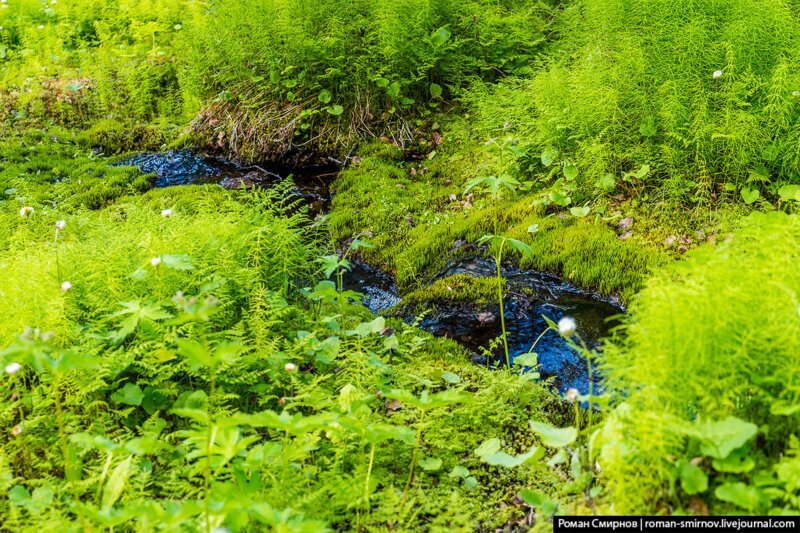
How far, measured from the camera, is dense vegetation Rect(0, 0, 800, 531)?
6.46ft

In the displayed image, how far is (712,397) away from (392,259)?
13.7 ft

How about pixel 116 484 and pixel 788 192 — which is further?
pixel 788 192

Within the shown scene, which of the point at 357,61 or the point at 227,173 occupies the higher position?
the point at 357,61

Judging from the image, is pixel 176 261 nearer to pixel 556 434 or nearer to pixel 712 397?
pixel 556 434

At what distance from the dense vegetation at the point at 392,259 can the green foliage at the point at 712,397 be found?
11mm

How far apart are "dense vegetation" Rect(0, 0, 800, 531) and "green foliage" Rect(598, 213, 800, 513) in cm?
1

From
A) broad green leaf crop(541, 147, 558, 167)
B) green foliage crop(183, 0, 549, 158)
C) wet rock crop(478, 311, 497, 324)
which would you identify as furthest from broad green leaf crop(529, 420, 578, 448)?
green foliage crop(183, 0, 549, 158)

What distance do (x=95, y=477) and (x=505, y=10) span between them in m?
8.10

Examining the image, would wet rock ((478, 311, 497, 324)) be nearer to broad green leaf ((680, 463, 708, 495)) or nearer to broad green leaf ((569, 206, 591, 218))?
broad green leaf ((569, 206, 591, 218))

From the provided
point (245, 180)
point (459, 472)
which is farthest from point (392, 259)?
point (459, 472)

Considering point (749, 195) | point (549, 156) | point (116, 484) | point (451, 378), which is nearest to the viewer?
point (116, 484)

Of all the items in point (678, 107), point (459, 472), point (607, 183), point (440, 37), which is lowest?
point (459, 472)

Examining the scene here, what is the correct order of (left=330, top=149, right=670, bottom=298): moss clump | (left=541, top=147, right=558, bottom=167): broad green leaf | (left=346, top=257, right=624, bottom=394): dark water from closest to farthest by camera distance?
(left=346, top=257, right=624, bottom=394): dark water → (left=330, top=149, right=670, bottom=298): moss clump → (left=541, top=147, right=558, bottom=167): broad green leaf

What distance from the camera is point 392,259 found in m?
5.86
